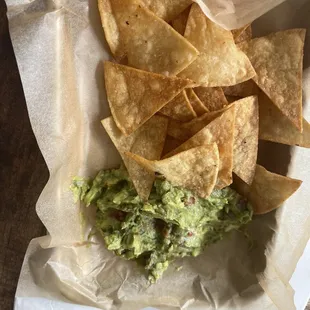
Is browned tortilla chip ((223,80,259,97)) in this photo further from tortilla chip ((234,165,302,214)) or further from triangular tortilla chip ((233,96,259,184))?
tortilla chip ((234,165,302,214))

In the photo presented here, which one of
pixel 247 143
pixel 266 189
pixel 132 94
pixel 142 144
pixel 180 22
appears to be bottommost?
pixel 266 189

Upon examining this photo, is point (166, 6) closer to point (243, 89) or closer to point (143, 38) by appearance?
point (143, 38)

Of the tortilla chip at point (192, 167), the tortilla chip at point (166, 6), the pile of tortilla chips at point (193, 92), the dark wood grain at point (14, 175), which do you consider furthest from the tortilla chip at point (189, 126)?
the dark wood grain at point (14, 175)

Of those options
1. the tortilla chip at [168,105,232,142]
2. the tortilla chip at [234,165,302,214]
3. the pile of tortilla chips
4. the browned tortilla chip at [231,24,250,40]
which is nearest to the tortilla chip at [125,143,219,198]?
the pile of tortilla chips

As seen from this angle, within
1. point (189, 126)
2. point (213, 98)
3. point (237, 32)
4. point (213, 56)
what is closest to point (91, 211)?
point (189, 126)

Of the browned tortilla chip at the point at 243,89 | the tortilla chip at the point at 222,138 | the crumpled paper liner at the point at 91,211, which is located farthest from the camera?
the browned tortilla chip at the point at 243,89

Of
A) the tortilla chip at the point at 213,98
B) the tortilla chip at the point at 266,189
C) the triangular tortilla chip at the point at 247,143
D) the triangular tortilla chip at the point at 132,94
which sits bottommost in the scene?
the tortilla chip at the point at 266,189

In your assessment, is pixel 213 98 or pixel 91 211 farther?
pixel 91 211

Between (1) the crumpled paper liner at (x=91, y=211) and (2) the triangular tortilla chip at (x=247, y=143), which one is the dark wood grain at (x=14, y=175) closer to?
(1) the crumpled paper liner at (x=91, y=211)
